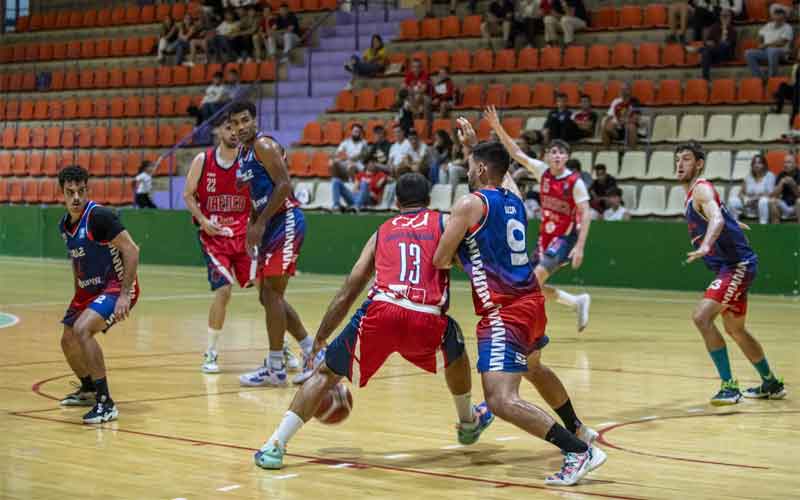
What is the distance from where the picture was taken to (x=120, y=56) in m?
34.7

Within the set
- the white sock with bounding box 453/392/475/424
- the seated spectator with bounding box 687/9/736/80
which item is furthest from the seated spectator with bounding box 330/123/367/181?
the white sock with bounding box 453/392/475/424

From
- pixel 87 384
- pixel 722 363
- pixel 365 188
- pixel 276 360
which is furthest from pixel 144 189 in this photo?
pixel 722 363

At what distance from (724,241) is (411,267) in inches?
148

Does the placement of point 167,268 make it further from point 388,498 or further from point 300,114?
point 388,498

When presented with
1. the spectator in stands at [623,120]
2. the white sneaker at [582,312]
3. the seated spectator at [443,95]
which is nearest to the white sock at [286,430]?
the white sneaker at [582,312]

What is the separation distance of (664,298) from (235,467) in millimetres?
13215

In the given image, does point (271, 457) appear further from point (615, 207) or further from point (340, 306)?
point (615, 207)

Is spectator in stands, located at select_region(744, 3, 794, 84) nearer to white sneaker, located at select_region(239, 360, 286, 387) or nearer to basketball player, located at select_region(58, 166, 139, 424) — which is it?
white sneaker, located at select_region(239, 360, 286, 387)

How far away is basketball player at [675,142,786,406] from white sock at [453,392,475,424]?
2.77m

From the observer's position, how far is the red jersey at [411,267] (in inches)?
285

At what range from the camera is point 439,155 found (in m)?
23.5

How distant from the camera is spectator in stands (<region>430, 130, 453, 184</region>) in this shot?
23.4m

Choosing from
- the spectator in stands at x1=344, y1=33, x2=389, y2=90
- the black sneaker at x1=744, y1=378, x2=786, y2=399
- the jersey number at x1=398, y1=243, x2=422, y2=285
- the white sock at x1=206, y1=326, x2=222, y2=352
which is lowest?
the white sock at x1=206, y1=326, x2=222, y2=352

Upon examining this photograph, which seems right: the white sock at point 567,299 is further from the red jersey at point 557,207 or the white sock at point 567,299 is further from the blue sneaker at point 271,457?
the blue sneaker at point 271,457
